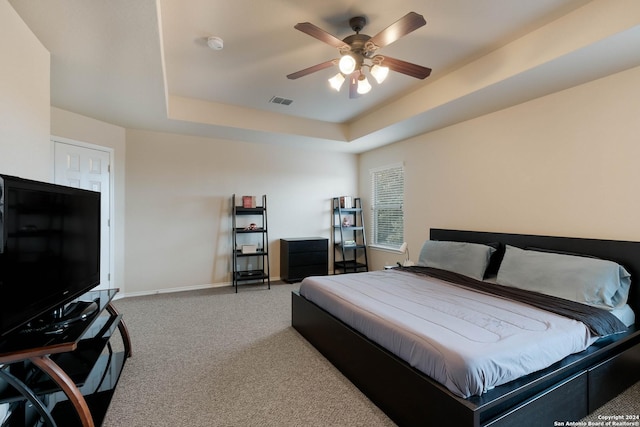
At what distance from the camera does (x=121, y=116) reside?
3674 mm

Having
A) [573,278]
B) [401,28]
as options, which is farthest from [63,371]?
[573,278]

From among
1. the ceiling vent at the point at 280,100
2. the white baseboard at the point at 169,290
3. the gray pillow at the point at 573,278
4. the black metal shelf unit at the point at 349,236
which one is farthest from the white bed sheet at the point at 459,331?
the black metal shelf unit at the point at 349,236

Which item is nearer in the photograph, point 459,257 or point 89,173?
point 459,257

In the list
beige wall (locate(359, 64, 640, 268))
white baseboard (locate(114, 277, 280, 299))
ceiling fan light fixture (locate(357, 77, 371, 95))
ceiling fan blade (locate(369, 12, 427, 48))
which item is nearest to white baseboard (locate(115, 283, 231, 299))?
white baseboard (locate(114, 277, 280, 299))

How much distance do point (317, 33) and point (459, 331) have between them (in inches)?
81.9

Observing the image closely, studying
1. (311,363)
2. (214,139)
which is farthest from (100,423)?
(214,139)

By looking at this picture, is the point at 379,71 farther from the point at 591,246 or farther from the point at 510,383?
the point at 591,246

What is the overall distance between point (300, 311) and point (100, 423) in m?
1.68

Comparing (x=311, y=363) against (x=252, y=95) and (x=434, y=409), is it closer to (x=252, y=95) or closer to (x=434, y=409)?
(x=434, y=409)

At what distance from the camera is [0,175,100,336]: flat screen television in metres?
1.27

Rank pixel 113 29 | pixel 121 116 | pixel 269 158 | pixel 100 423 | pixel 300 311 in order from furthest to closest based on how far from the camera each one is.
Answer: pixel 269 158 → pixel 121 116 → pixel 300 311 → pixel 113 29 → pixel 100 423

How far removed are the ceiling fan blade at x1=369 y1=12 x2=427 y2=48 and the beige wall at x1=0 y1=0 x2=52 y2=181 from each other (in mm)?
2262

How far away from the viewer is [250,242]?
16.4 feet

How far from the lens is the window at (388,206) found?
16.2 feet
